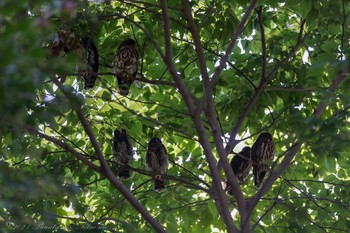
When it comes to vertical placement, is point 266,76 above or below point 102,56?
below

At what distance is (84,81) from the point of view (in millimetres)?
6234

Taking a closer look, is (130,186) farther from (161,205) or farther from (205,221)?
(205,221)

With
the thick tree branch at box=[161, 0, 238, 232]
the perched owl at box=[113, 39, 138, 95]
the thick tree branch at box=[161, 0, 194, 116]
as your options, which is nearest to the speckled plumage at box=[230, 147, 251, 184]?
the perched owl at box=[113, 39, 138, 95]

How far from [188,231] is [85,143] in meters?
1.29

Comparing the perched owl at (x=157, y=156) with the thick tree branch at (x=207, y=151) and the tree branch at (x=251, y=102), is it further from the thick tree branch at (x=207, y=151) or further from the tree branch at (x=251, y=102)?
the thick tree branch at (x=207, y=151)

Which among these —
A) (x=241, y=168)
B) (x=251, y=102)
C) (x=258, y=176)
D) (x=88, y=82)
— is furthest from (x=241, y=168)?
(x=88, y=82)

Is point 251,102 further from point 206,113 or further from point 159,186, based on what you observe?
point 159,186

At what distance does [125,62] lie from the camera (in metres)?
6.32

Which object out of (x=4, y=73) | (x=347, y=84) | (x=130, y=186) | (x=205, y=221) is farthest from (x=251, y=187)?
(x=4, y=73)

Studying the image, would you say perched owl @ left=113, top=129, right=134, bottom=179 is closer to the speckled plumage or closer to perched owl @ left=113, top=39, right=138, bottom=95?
perched owl @ left=113, top=39, right=138, bottom=95

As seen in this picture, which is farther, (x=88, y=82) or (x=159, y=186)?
(x=159, y=186)

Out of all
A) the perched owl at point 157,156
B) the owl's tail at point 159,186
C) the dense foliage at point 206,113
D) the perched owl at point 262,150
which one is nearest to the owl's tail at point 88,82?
the dense foliage at point 206,113

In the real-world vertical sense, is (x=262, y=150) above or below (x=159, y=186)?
above

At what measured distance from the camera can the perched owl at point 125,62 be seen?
6.16 m
